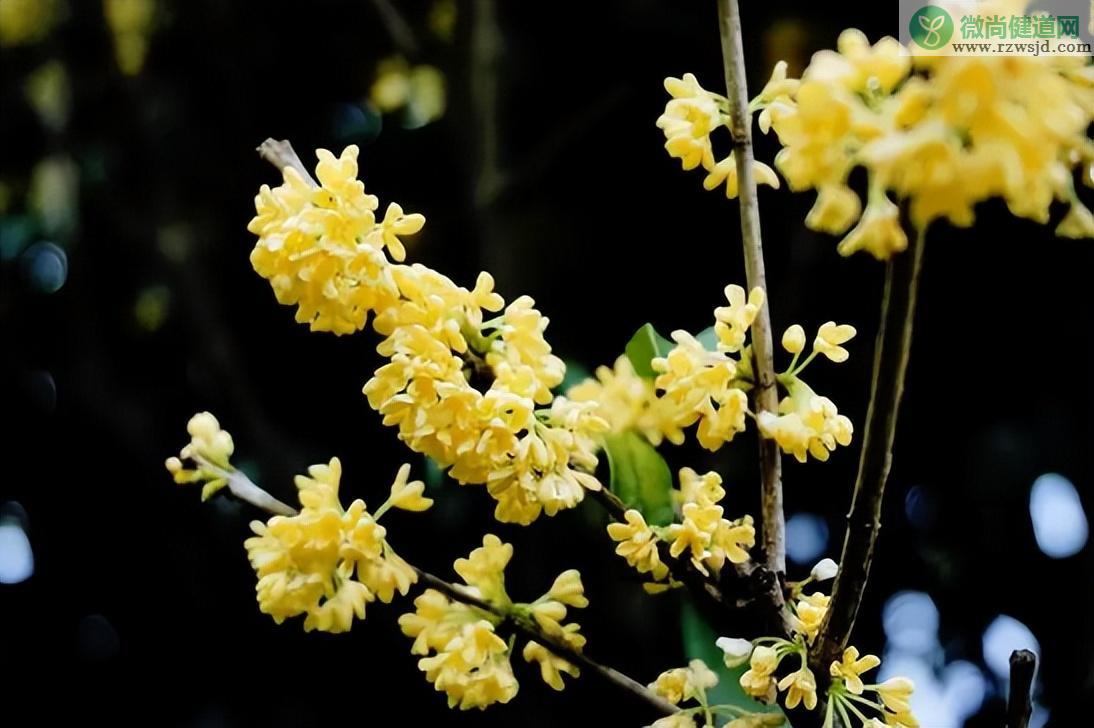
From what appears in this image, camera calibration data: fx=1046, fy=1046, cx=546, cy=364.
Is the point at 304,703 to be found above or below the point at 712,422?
below

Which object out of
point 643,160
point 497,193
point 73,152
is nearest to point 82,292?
point 73,152

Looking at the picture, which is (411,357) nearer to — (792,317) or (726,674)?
(726,674)

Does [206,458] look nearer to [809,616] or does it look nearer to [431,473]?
[809,616]

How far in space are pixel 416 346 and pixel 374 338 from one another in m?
0.68

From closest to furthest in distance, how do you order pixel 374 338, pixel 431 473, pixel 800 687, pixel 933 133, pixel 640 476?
pixel 933 133 < pixel 800 687 < pixel 640 476 < pixel 431 473 < pixel 374 338

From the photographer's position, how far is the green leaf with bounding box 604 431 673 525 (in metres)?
0.43

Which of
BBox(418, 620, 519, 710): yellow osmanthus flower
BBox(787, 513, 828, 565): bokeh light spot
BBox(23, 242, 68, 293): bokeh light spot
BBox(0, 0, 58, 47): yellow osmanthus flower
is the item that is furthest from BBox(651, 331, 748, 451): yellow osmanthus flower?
BBox(0, 0, 58, 47): yellow osmanthus flower

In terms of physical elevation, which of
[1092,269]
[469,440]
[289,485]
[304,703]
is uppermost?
[469,440]

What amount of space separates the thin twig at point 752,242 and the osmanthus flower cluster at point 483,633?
0.26ft

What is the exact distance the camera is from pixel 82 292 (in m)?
1.13

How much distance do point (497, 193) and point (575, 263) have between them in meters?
0.10

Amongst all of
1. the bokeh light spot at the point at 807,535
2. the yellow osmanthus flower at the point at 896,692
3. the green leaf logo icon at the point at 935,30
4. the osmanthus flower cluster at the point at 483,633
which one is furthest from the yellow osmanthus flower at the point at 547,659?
the bokeh light spot at the point at 807,535

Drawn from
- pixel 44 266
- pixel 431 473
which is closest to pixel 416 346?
pixel 431 473

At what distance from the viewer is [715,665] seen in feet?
1.53
